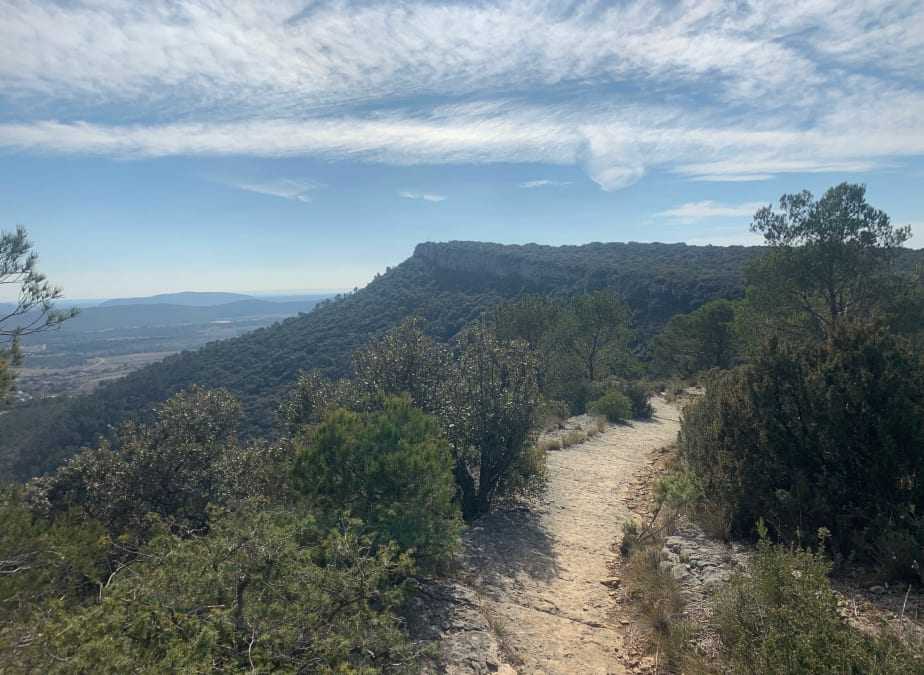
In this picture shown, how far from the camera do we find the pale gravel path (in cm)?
513

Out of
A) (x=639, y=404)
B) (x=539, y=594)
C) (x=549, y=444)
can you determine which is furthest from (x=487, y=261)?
(x=539, y=594)

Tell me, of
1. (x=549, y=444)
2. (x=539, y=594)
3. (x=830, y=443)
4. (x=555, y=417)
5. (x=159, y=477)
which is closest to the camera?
(x=830, y=443)

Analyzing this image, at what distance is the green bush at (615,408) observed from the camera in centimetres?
1792

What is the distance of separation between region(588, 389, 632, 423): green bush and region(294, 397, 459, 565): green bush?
41.6ft

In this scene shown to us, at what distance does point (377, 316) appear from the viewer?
59.7 m

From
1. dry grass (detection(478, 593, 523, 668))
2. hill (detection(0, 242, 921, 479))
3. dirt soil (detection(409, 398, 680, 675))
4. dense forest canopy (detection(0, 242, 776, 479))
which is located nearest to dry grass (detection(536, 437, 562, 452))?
dirt soil (detection(409, 398, 680, 675))

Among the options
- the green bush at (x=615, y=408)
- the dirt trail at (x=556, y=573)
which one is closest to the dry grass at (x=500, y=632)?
the dirt trail at (x=556, y=573)

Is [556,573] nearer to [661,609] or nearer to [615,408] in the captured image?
[661,609]

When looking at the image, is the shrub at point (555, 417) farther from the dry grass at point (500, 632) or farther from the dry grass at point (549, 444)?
the dry grass at point (500, 632)

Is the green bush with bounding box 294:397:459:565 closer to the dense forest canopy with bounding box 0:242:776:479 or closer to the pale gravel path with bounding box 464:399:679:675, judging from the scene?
the pale gravel path with bounding box 464:399:679:675

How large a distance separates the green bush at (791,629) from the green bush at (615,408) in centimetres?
1341

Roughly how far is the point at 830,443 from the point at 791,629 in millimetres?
2943

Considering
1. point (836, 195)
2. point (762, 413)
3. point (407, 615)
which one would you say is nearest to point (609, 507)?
point (762, 413)

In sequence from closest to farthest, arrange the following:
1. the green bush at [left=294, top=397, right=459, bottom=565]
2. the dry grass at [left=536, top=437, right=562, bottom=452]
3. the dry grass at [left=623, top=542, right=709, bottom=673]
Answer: the dry grass at [left=623, top=542, right=709, bottom=673] < the green bush at [left=294, top=397, right=459, bottom=565] < the dry grass at [left=536, top=437, right=562, bottom=452]
